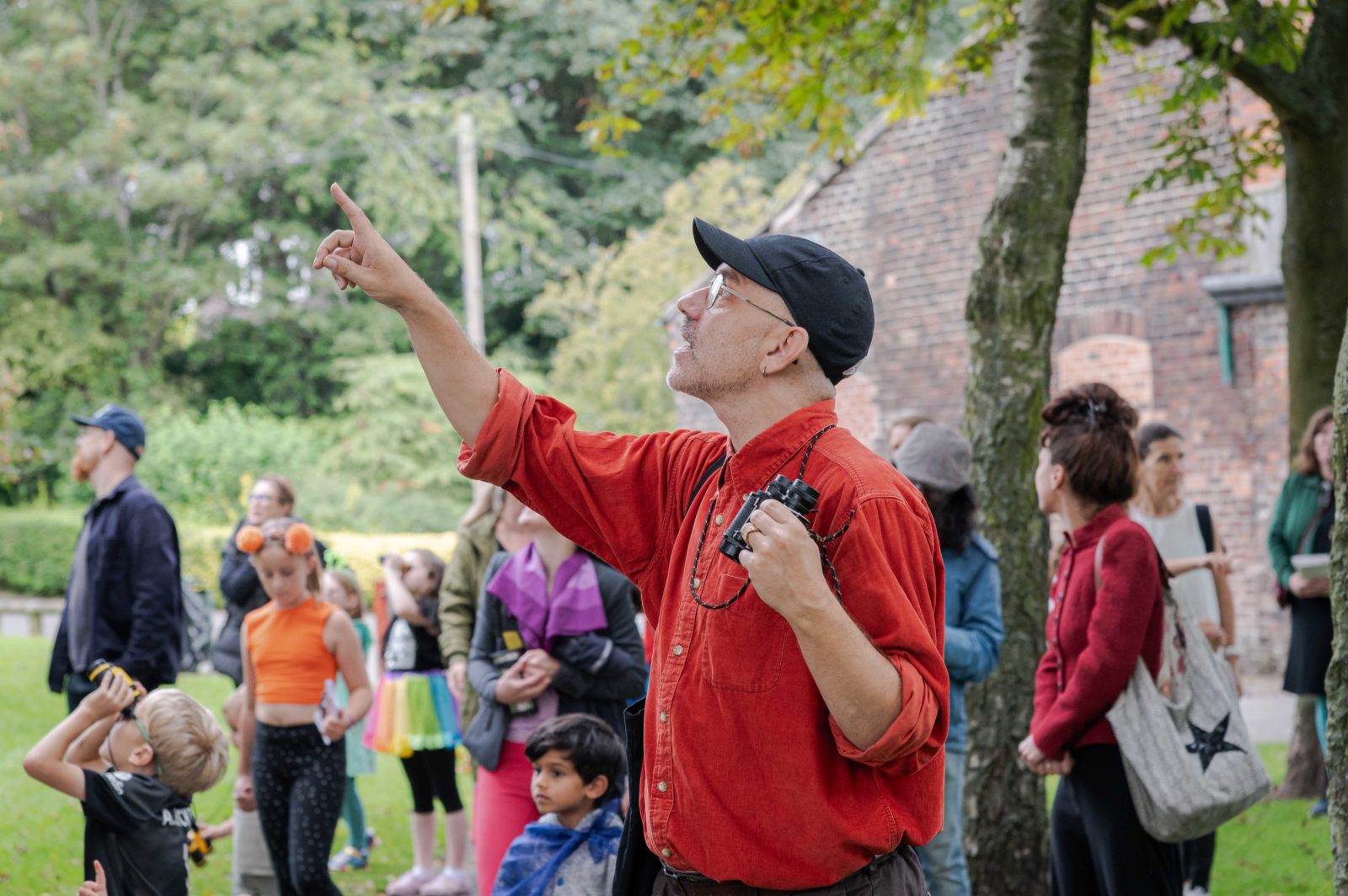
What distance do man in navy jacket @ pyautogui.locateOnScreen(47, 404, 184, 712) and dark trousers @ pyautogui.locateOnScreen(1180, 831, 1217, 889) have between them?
4.63 metres

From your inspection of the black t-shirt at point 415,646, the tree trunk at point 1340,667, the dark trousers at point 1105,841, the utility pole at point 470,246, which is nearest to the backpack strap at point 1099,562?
the dark trousers at point 1105,841

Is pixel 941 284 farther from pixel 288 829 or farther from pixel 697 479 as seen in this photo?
pixel 697 479

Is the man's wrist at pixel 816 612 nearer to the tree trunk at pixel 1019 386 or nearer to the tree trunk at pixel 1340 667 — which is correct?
the tree trunk at pixel 1340 667

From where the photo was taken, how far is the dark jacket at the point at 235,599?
7.17 m

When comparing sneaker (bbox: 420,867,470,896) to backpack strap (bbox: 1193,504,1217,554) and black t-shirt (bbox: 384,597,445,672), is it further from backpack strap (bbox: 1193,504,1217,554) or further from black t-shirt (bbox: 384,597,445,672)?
backpack strap (bbox: 1193,504,1217,554)

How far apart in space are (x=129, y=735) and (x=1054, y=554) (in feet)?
16.3

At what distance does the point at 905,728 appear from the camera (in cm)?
224

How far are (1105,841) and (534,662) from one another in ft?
7.09

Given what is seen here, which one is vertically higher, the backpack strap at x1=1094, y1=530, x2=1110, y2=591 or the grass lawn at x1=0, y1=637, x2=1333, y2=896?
the backpack strap at x1=1094, y1=530, x2=1110, y2=591

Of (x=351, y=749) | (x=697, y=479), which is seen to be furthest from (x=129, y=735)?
(x=351, y=749)

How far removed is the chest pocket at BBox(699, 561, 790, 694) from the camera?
241 cm

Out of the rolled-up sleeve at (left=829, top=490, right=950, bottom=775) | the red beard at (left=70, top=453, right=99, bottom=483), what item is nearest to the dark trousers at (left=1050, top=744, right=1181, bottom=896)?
the rolled-up sleeve at (left=829, top=490, right=950, bottom=775)

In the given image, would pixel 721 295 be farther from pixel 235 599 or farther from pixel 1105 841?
pixel 235 599

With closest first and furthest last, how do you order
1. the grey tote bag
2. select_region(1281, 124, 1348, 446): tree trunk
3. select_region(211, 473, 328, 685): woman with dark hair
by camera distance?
1. the grey tote bag
2. select_region(211, 473, 328, 685): woman with dark hair
3. select_region(1281, 124, 1348, 446): tree trunk
